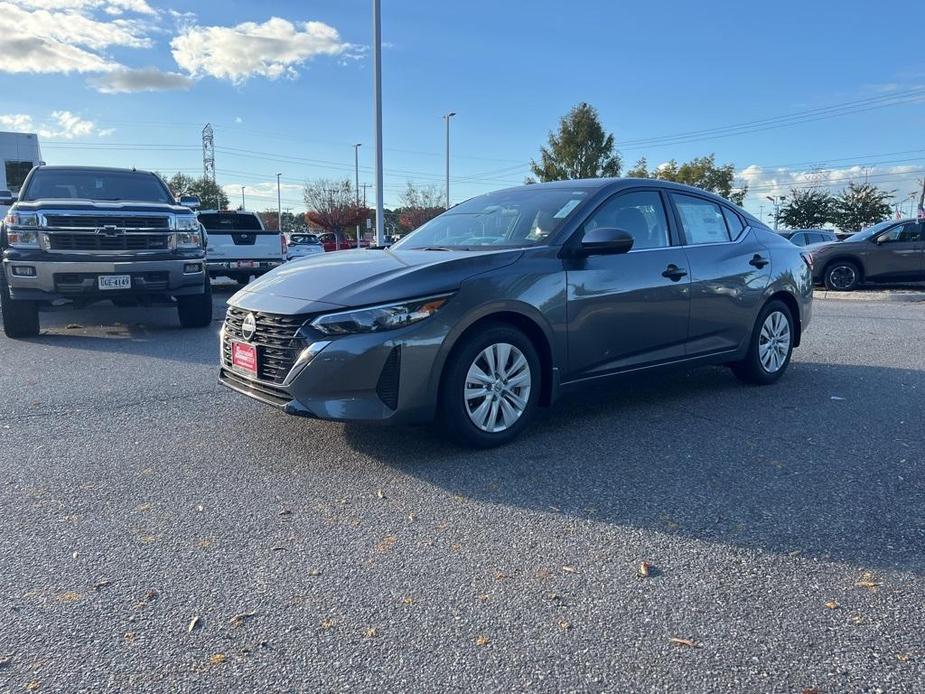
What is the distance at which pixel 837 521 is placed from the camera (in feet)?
10.7

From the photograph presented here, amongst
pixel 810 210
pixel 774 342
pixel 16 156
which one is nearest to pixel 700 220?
pixel 774 342

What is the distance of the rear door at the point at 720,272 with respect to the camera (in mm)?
5398

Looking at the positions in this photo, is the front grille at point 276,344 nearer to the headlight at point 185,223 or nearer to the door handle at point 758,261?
the door handle at point 758,261

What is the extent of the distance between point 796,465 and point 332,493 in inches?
97.9

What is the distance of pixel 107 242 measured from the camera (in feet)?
27.1

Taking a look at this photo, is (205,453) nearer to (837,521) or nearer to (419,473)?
(419,473)

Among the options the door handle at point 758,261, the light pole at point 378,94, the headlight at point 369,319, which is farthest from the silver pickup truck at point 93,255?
the light pole at point 378,94

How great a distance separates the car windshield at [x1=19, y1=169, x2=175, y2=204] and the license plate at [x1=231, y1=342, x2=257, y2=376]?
241 inches

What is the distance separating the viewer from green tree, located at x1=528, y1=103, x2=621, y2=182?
3675 cm

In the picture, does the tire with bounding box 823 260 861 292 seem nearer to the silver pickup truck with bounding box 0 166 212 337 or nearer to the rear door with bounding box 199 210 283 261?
the rear door with bounding box 199 210 283 261

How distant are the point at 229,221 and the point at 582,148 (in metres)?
26.2

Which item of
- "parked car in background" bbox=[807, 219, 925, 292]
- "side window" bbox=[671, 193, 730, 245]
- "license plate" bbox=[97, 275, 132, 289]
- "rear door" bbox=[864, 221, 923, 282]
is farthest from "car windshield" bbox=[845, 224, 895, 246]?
"license plate" bbox=[97, 275, 132, 289]

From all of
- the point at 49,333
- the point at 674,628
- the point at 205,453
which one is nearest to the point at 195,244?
the point at 49,333

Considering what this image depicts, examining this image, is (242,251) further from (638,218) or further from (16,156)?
(16,156)
